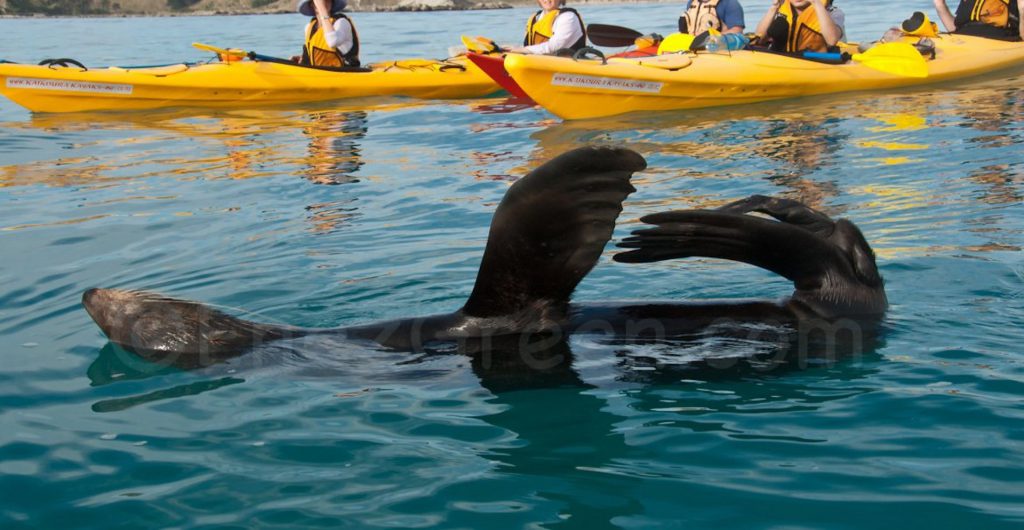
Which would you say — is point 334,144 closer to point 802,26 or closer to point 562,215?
point 802,26

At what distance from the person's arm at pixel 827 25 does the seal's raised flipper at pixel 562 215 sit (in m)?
10.2

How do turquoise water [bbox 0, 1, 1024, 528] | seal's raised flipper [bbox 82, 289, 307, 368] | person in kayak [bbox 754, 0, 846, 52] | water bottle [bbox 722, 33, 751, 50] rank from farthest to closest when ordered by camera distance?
1. water bottle [bbox 722, 33, 751, 50]
2. person in kayak [bbox 754, 0, 846, 52]
3. seal's raised flipper [bbox 82, 289, 307, 368]
4. turquoise water [bbox 0, 1, 1024, 528]

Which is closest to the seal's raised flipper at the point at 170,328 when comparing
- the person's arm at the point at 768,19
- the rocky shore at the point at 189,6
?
the person's arm at the point at 768,19

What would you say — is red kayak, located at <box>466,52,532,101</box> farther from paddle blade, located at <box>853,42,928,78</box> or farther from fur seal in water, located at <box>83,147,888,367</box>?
fur seal in water, located at <box>83,147,888,367</box>

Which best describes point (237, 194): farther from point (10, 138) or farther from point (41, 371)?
point (10, 138)

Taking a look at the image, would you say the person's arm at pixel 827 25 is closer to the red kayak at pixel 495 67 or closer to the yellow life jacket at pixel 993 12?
the yellow life jacket at pixel 993 12

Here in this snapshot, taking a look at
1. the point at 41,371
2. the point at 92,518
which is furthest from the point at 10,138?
the point at 92,518

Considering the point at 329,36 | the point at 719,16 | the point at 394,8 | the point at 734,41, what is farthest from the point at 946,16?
the point at 394,8

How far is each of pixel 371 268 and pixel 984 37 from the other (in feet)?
36.7

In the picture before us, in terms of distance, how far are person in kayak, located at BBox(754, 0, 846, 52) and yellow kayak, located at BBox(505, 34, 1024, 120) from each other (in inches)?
19.1

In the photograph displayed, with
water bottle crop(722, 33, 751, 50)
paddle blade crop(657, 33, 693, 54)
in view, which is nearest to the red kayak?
paddle blade crop(657, 33, 693, 54)

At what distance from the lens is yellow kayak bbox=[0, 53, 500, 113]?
14.2 meters

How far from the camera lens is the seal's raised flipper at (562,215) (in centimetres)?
356

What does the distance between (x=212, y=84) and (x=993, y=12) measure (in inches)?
419
